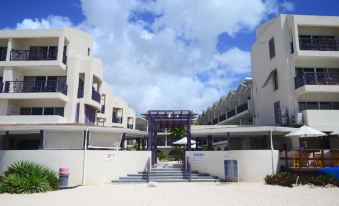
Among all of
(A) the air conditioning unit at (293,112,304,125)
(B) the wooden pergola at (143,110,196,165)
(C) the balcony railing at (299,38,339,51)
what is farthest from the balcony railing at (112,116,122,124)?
(C) the balcony railing at (299,38,339,51)

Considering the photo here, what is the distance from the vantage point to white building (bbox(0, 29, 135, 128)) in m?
26.4

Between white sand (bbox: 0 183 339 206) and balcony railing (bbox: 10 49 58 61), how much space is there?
50.9ft

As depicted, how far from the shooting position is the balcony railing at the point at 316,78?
979 inches

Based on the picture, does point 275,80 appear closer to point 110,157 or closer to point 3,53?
point 110,157

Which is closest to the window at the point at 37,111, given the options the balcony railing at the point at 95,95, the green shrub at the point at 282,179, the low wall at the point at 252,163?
the balcony railing at the point at 95,95

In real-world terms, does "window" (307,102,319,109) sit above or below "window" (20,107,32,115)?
above

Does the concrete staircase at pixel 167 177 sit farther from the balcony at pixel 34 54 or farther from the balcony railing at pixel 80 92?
the balcony at pixel 34 54

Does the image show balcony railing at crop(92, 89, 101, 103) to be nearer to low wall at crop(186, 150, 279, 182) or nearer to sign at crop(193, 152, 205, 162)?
sign at crop(193, 152, 205, 162)

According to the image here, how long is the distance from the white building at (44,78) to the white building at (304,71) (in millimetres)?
17747

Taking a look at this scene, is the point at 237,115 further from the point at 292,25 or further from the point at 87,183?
the point at 87,183

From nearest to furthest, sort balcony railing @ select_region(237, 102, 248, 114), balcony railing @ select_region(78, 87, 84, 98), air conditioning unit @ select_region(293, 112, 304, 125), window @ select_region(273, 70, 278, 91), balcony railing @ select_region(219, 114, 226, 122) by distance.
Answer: air conditioning unit @ select_region(293, 112, 304, 125)
window @ select_region(273, 70, 278, 91)
balcony railing @ select_region(78, 87, 84, 98)
balcony railing @ select_region(237, 102, 248, 114)
balcony railing @ select_region(219, 114, 226, 122)

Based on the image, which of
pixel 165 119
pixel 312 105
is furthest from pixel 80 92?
pixel 312 105

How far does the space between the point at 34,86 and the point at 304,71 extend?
24688 mm

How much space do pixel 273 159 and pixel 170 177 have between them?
7378mm
